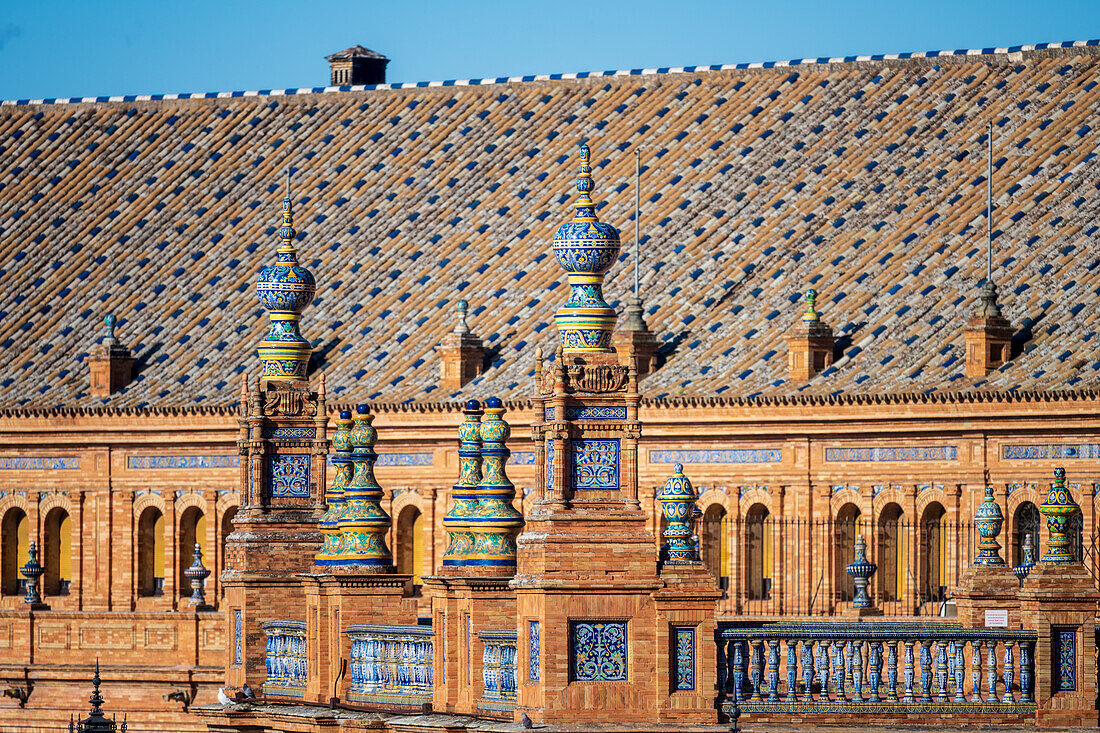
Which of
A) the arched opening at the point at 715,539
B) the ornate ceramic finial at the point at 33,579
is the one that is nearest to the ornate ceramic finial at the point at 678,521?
the ornate ceramic finial at the point at 33,579

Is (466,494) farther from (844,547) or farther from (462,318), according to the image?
(462,318)

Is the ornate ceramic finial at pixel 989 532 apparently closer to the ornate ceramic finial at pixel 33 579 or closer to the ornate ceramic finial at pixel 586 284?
the ornate ceramic finial at pixel 586 284

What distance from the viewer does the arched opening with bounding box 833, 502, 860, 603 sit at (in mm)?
58312

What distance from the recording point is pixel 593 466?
101ft

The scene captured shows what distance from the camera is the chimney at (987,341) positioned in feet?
185

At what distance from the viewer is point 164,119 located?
248 feet

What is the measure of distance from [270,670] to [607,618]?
25.4 feet

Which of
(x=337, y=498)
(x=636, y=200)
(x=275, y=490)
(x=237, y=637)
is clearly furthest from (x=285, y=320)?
(x=636, y=200)

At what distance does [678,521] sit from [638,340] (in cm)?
2977

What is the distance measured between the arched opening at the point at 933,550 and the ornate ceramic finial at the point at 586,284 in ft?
86.8

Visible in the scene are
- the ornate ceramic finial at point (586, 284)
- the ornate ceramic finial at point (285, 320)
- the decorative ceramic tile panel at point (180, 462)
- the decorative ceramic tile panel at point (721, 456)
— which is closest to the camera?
the ornate ceramic finial at point (586, 284)

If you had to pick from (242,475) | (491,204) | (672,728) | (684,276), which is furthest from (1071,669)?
(491,204)

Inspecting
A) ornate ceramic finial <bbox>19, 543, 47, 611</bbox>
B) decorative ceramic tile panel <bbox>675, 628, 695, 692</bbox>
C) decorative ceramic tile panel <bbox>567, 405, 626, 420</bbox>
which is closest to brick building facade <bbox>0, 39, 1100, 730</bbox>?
ornate ceramic finial <bbox>19, 543, 47, 611</bbox>

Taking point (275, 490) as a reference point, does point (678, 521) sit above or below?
below
